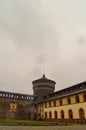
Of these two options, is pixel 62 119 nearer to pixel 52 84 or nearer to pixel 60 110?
pixel 60 110

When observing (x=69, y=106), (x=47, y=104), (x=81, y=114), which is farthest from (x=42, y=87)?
(x=81, y=114)

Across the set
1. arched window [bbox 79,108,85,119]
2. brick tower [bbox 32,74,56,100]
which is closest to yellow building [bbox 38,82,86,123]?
arched window [bbox 79,108,85,119]

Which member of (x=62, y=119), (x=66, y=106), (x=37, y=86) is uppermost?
(x=37, y=86)

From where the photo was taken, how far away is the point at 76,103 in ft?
106

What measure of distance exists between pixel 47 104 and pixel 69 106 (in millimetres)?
10278

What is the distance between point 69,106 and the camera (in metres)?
34.4

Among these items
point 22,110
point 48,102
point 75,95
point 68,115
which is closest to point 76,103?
point 75,95

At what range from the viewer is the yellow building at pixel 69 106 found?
31.0 meters

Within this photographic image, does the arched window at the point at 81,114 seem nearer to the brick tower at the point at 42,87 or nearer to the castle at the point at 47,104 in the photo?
the castle at the point at 47,104

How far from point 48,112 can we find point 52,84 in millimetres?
15815

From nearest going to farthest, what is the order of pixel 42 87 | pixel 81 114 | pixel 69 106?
1. pixel 81 114
2. pixel 69 106
3. pixel 42 87

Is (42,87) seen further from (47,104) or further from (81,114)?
(81,114)

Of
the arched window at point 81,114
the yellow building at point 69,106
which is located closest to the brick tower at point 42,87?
the yellow building at point 69,106

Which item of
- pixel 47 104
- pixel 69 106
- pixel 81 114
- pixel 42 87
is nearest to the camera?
pixel 81 114
